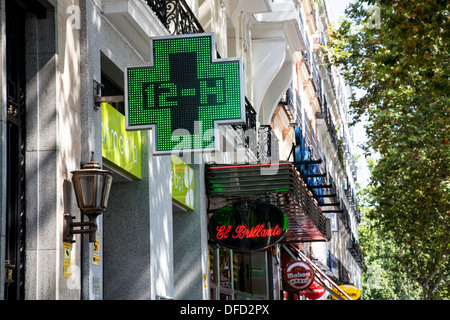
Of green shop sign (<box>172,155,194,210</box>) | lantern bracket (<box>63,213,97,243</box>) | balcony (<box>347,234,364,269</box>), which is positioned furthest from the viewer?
balcony (<box>347,234,364,269</box>)

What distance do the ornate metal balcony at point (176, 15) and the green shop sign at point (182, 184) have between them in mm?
2121

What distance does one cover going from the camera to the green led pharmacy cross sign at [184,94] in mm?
8375

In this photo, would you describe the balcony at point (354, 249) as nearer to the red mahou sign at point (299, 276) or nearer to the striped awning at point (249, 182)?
the red mahou sign at point (299, 276)

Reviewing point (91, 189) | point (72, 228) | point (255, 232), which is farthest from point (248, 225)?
point (91, 189)

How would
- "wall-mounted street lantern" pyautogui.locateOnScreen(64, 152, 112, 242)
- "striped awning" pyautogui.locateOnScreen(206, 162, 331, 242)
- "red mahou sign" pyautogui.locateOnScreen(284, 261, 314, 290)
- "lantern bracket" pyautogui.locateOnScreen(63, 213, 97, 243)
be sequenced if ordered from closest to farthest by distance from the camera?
"wall-mounted street lantern" pyautogui.locateOnScreen(64, 152, 112, 242) < "lantern bracket" pyautogui.locateOnScreen(63, 213, 97, 243) < "striped awning" pyautogui.locateOnScreen(206, 162, 331, 242) < "red mahou sign" pyautogui.locateOnScreen(284, 261, 314, 290)

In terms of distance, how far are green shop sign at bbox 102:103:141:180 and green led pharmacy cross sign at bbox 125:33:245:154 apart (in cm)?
87

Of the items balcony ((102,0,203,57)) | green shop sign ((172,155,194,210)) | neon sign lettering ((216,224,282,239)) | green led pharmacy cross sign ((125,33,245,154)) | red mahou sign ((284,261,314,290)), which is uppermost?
balcony ((102,0,203,57))

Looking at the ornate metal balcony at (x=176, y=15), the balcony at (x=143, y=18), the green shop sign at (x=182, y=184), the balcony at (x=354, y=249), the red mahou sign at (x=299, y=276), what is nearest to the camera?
the balcony at (x=143, y=18)

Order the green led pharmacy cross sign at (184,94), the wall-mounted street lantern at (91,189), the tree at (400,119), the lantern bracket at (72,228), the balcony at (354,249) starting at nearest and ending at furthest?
the wall-mounted street lantern at (91,189) < the lantern bracket at (72,228) < the green led pharmacy cross sign at (184,94) < the tree at (400,119) < the balcony at (354,249)

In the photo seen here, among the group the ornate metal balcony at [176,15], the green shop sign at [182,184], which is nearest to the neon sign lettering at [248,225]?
the green shop sign at [182,184]

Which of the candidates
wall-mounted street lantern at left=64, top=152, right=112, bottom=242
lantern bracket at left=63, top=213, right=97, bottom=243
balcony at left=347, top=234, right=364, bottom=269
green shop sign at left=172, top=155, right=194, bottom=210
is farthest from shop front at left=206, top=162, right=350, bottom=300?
balcony at left=347, top=234, right=364, bottom=269

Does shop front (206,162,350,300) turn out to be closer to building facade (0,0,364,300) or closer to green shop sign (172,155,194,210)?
building facade (0,0,364,300)

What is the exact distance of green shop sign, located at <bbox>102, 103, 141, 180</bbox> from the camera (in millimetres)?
9219
